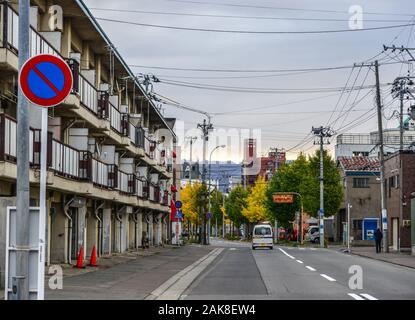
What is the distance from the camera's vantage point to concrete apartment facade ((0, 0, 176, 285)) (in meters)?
19.8

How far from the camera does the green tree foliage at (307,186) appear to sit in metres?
75.4

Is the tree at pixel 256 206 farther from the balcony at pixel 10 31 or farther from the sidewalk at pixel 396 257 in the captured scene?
the balcony at pixel 10 31

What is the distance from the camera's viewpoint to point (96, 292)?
16766 mm

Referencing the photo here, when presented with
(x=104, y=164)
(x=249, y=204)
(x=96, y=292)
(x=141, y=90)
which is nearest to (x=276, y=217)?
(x=249, y=204)

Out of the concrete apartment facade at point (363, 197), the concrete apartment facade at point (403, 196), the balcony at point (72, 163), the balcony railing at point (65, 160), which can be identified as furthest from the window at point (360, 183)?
the balcony railing at point (65, 160)

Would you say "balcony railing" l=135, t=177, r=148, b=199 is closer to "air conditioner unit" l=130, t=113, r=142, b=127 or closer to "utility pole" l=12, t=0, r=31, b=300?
"air conditioner unit" l=130, t=113, r=142, b=127

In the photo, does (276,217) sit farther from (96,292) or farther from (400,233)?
(96,292)

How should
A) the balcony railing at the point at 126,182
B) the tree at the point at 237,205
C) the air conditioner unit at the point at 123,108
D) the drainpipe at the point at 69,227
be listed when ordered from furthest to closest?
the tree at the point at 237,205 < the air conditioner unit at the point at 123,108 < the balcony railing at the point at 126,182 < the drainpipe at the point at 69,227

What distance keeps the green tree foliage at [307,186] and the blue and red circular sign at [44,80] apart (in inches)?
2626

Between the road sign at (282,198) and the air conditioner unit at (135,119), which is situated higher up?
the air conditioner unit at (135,119)

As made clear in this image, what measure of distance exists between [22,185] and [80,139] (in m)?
19.1

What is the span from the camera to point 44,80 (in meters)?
9.10

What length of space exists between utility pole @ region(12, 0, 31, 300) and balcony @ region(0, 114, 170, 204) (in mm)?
7757
